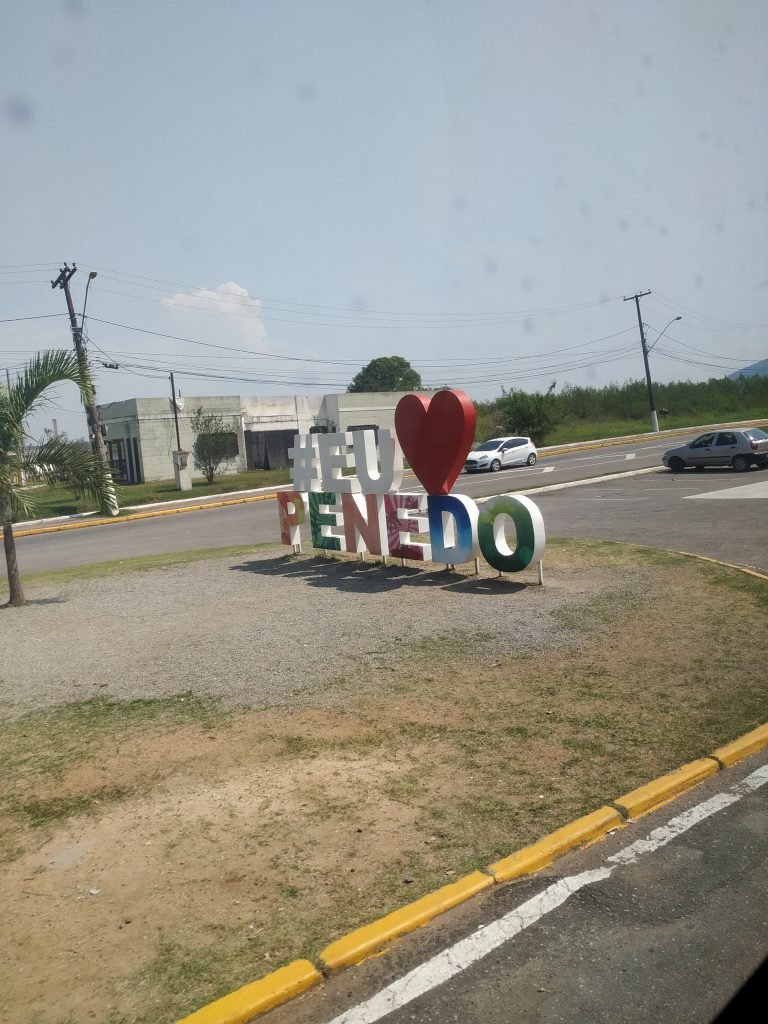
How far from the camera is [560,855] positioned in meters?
4.97

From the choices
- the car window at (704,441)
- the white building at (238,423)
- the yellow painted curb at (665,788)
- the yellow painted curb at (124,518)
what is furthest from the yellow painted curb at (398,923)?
the white building at (238,423)

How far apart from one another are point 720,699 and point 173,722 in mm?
4768

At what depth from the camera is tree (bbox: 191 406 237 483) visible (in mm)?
46500

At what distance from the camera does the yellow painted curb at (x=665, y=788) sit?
17.8 feet

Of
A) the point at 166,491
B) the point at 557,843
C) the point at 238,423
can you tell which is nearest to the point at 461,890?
the point at 557,843

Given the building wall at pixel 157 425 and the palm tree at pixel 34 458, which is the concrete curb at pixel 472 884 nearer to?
the palm tree at pixel 34 458

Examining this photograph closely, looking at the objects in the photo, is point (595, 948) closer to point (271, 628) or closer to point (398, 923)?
point (398, 923)

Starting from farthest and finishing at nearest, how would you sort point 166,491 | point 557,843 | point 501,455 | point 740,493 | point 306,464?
point 166,491 → point 501,455 → point 740,493 → point 306,464 → point 557,843

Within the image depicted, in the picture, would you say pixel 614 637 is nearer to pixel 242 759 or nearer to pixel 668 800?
pixel 668 800

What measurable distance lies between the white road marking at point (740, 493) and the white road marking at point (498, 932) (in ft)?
54.9

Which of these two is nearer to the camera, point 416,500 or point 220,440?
point 416,500

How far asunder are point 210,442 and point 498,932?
144ft

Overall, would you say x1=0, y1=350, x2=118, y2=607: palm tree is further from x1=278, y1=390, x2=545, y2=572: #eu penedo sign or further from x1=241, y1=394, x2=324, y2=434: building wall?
x1=241, y1=394, x2=324, y2=434: building wall

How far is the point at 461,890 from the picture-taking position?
4578 mm
